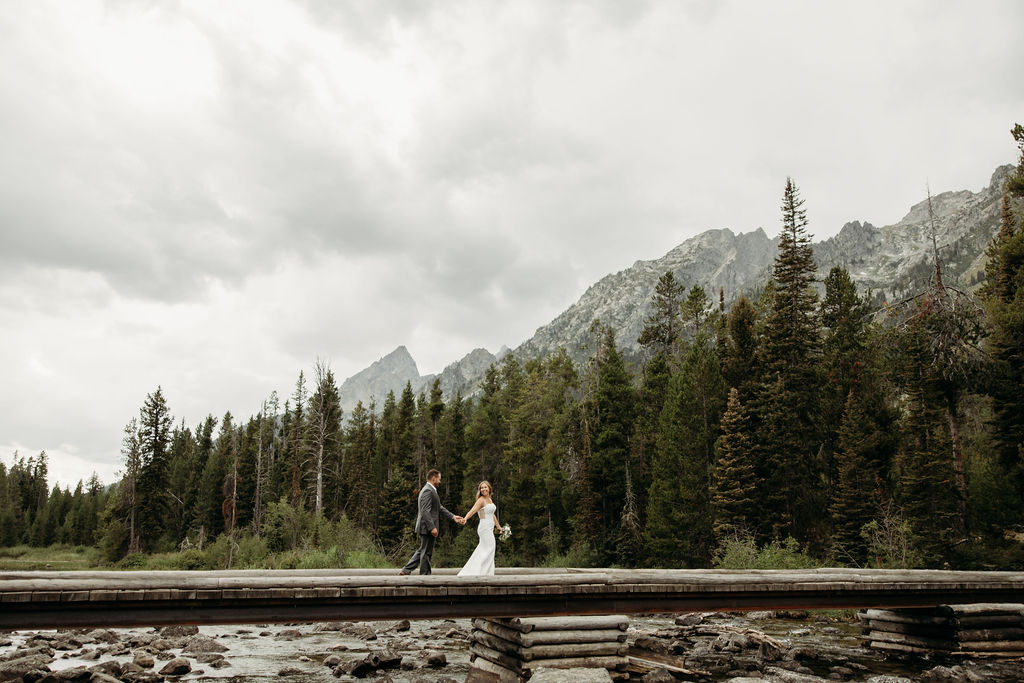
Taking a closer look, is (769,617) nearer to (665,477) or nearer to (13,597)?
(665,477)

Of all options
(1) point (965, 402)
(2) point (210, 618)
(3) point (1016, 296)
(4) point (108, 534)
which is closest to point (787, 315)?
(1) point (965, 402)

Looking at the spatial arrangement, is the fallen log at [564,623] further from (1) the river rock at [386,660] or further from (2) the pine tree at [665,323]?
(2) the pine tree at [665,323]

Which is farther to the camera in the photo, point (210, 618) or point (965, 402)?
point (965, 402)

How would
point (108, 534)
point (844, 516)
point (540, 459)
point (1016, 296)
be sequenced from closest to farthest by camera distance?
point (1016, 296) < point (844, 516) < point (540, 459) < point (108, 534)

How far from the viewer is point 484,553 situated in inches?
535

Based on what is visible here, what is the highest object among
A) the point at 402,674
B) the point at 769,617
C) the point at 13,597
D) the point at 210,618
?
the point at 13,597

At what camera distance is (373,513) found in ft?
246

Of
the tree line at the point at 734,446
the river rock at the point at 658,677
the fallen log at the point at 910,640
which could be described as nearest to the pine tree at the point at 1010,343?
the tree line at the point at 734,446

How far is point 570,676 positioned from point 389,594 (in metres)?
3.42

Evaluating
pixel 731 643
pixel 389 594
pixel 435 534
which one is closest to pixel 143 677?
pixel 435 534

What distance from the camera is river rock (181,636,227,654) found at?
19547 mm

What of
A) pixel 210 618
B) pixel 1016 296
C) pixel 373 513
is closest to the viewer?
pixel 210 618

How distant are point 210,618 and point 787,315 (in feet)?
149

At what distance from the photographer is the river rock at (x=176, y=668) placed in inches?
623
